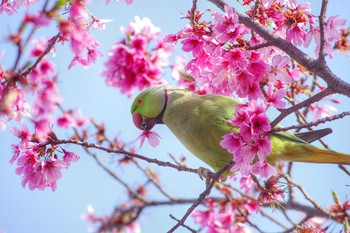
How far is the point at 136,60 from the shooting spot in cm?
491

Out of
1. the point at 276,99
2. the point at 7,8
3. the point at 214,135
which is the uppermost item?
the point at 7,8

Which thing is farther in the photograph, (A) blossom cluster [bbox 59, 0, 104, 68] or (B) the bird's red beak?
(B) the bird's red beak

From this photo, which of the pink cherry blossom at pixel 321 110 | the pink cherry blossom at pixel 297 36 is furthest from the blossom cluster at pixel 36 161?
the pink cherry blossom at pixel 321 110

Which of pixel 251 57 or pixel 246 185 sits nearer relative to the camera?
pixel 251 57

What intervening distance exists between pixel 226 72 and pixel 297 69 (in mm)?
787

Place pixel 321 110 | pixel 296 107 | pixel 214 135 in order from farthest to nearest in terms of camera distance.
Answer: pixel 321 110
pixel 214 135
pixel 296 107

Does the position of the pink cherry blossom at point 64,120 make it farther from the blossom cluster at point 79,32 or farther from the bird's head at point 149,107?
the blossom cluster at point 79,32

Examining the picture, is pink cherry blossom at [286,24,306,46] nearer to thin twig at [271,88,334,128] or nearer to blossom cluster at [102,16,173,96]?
thin twig at [271,88,334,128]

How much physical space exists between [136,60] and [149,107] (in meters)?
0.88

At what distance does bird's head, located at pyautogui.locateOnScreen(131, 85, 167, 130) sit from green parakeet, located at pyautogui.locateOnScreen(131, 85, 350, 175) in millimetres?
206

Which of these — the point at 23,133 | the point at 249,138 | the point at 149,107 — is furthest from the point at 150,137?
the point at 249,138

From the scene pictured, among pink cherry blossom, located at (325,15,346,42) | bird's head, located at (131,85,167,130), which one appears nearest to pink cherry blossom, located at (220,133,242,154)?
pink cherry blossom, located at (325,15,346,42)

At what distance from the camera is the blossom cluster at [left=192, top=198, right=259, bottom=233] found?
4848mm

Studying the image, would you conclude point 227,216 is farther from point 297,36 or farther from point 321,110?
point 297,36
